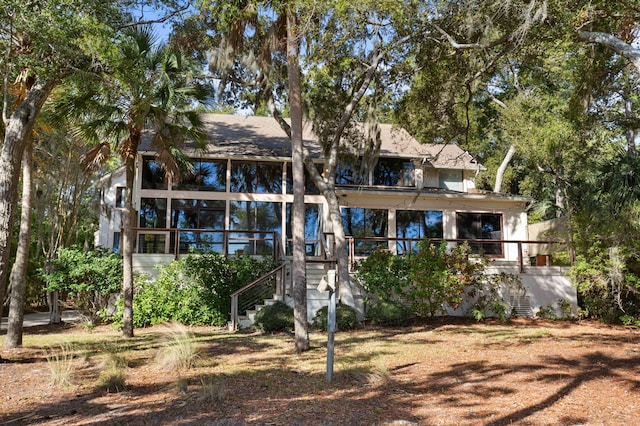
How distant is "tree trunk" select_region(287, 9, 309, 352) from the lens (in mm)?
9203

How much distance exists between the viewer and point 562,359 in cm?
807

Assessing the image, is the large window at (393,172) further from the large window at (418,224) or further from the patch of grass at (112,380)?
the patch of grass at (112,380)

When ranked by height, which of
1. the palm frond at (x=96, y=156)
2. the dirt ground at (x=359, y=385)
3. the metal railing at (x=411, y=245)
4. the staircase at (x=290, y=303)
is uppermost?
the palm frond at (x=96, y=156)

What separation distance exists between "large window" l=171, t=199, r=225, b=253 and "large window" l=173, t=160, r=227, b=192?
1.80 feet

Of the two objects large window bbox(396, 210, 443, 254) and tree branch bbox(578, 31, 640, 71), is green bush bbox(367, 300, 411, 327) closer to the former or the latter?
large window bbox(396, 210, 443, 254)

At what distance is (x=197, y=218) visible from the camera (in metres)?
18.5

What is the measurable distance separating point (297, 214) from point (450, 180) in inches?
508

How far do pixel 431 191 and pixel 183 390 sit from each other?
46.6 feet

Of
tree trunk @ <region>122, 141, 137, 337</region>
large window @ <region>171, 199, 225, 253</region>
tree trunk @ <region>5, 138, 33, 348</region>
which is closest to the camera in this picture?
tree trunk @ <region>5, 138, 33, 348</region>

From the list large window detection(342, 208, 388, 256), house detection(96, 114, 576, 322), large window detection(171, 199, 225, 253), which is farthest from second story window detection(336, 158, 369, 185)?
large window detection(171, 199, 225, 253)

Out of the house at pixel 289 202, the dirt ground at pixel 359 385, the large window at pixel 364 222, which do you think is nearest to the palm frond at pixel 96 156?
the dirt ground at pixel 359 385

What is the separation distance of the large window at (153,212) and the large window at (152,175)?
53cm

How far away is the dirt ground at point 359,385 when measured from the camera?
17.7 feet

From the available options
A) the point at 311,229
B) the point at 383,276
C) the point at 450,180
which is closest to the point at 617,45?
the point at 383,276
